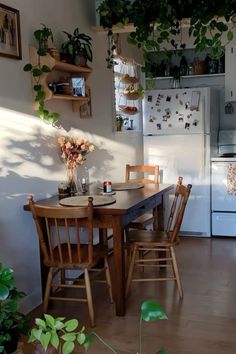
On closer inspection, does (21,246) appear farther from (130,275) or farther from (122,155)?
(122,155)

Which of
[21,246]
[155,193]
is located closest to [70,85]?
[155,193]

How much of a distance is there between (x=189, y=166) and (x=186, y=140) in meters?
0.29

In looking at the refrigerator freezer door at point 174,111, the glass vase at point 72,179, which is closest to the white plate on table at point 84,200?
the glass vase at point 72,179

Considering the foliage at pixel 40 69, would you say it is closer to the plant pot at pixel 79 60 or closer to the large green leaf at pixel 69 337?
the plant pot at pixel 79 60

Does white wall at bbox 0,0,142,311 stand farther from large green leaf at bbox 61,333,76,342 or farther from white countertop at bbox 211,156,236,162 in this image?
large green leaf at bbox 61,333,76,342

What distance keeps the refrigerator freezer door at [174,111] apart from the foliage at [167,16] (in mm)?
977

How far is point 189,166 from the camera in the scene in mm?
5012

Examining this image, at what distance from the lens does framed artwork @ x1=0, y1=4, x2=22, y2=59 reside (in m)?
2.83

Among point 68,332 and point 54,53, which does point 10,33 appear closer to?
point 54,53

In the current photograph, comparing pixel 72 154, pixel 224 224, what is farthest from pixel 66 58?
pixel 224 224

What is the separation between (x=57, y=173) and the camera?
354cm

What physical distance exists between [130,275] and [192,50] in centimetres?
327

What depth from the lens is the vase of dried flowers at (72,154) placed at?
11.4 feet

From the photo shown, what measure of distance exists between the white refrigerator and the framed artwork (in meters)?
2.32
